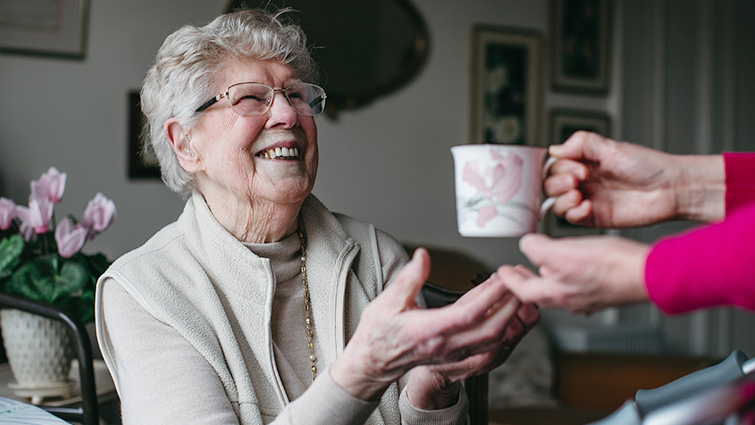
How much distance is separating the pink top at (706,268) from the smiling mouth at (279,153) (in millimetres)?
785

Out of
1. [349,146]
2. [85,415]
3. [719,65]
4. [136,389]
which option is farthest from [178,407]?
[719,65]

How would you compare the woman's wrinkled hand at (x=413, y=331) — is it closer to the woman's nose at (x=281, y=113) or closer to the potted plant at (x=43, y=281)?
the woman's nose at (x=281, y=113)

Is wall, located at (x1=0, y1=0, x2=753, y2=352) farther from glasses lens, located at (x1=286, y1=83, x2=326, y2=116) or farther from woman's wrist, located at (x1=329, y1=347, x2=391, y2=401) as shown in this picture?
woman's wrist, located at (x1=329, y1=347, x2=391, y2=401)

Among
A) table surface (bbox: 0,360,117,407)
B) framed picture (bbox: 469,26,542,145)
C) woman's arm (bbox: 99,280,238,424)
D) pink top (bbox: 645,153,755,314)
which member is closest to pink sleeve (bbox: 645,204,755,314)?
pink top (bbox: 645,153,755,314)

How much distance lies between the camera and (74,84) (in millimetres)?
2514

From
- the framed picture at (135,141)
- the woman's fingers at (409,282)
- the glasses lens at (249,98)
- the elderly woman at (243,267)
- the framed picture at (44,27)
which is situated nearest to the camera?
the woman's fingers at (409,282)

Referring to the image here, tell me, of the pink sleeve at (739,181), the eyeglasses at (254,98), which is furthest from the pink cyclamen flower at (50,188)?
the pink sleeve at (739,181)

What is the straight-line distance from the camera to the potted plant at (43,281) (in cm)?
153

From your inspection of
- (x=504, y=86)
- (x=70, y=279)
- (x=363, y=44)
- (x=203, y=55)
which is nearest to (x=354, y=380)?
(x=203, y=55)

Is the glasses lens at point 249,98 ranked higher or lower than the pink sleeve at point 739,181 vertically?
higher

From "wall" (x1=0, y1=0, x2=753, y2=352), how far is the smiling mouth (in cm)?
147

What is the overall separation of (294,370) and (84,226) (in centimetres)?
69

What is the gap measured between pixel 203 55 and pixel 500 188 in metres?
0.69

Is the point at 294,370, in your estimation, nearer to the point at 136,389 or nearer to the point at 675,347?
the point at 136,389
